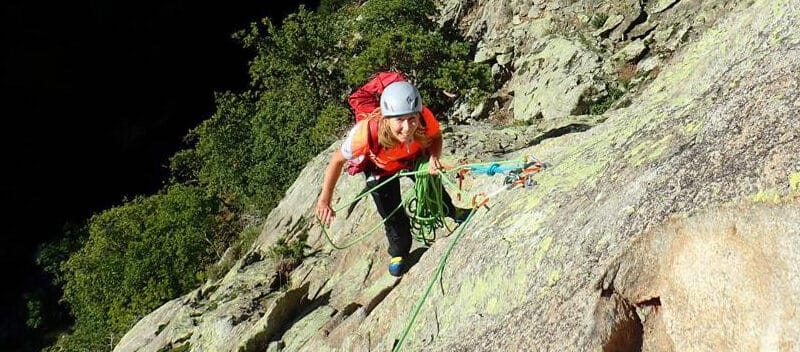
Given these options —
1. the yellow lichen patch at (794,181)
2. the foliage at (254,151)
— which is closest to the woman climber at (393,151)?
the yellow lichen patch at (794,181)

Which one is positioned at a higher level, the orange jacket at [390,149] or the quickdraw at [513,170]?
the orange jacket at [390,149]

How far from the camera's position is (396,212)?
5668mm

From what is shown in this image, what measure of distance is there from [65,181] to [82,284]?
57.7ft

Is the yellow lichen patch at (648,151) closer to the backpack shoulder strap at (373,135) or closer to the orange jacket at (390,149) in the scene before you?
the orange jacket at (390,149)

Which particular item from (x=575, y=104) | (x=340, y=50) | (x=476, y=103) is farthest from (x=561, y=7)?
(x=340, y=50)

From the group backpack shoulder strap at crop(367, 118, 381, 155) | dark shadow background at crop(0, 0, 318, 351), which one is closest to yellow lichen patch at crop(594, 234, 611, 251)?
backpack shoulder strap at crop(367, 118, 381, 155)

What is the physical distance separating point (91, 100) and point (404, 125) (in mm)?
45617

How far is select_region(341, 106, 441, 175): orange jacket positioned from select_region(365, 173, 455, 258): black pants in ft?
0.97

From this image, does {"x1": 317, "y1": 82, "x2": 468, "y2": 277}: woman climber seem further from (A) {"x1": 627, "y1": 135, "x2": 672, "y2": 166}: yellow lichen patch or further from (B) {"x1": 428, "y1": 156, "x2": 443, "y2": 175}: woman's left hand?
(A) {"x1": 627, "y1": 135, "x2": 672, "y2": 166}: yellow lichen patch

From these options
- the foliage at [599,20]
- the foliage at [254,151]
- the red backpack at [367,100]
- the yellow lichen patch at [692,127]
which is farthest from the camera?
the foliage at [254,151]

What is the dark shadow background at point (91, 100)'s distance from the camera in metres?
39.0

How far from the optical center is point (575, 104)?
547 inches

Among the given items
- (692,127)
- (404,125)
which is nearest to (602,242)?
(692,127)

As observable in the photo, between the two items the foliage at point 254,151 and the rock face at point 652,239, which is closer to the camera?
the rock face at point 652,239
